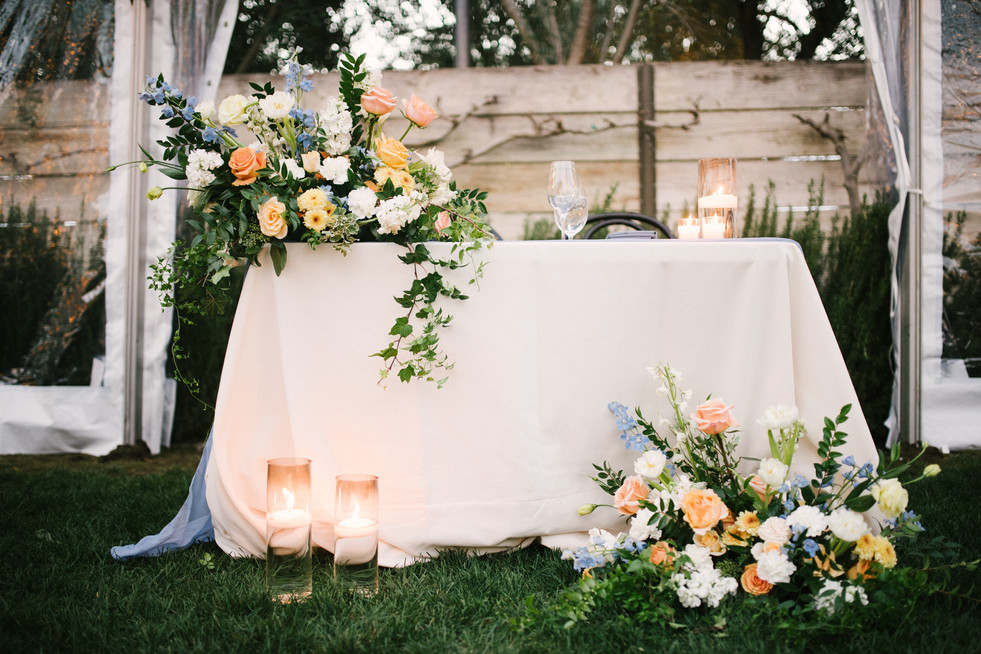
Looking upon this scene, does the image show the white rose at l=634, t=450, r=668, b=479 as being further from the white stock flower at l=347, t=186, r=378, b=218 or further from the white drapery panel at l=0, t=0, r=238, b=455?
the white drapery panel at l=0, t=0, r=238, b=455

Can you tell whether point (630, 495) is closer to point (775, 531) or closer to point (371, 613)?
point (775, 531)

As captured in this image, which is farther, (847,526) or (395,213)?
(395,213)

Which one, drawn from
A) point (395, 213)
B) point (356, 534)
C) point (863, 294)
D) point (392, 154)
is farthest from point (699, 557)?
point (863, 294)

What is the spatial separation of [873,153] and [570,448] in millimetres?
2445

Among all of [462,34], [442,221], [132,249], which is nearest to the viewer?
[442,221]

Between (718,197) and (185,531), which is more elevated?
(718,197)

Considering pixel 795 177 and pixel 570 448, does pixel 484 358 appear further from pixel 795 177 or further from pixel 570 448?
pixel 795 177

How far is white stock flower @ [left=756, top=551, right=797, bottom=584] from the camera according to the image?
1220 millimetres

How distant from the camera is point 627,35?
142 inches

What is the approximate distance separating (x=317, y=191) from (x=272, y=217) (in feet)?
0.35

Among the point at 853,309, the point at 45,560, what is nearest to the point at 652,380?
the point at 45,560

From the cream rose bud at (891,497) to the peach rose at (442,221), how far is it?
103 centimetres

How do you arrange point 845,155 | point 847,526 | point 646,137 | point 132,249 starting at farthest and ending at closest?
point 646,137 → point 845,155 → point 132,249 → point 847,526

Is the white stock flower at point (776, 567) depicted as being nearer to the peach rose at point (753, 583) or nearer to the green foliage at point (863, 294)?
the peach rose at point (753, 583)
